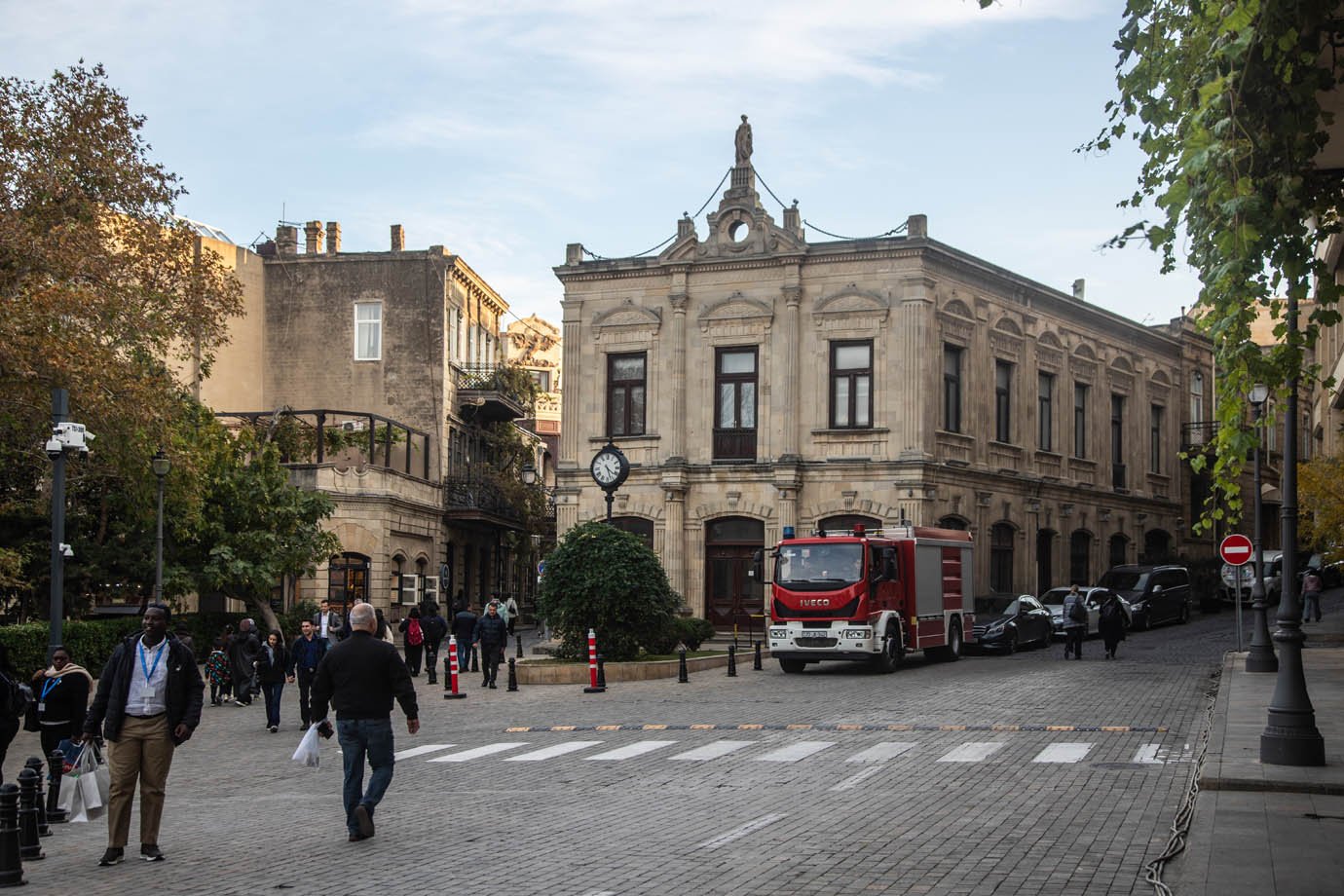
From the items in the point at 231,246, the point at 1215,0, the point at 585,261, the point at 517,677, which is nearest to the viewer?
the point at 1215,0

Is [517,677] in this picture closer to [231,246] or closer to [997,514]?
[997,514]

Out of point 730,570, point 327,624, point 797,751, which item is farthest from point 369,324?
point 797,751

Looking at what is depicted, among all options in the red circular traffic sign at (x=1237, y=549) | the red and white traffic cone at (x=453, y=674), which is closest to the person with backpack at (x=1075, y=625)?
the red circular traffic sign at (x=1237, y=549)

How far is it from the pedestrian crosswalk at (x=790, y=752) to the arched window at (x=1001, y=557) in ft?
94.2

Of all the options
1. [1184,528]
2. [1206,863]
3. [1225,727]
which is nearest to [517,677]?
[1225,727]

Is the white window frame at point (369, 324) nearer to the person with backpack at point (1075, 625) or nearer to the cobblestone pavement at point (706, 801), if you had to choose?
the person with backpack at point (1075, 625)

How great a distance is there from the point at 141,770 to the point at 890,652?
20.8m

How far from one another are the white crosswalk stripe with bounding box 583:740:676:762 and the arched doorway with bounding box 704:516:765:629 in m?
24.2

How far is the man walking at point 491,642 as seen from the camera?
28.8m

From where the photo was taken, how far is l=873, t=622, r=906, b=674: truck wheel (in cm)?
3009

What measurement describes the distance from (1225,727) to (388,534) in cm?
3440

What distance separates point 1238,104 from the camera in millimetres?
8781

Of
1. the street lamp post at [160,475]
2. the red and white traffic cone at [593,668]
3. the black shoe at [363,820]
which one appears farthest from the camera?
the street lamp post at [160,475]

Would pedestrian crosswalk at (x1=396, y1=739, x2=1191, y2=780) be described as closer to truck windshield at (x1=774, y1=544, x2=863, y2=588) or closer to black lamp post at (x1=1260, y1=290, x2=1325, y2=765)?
black lamp post at (x1=1260, y1=290, x2=1325, y2=765)
